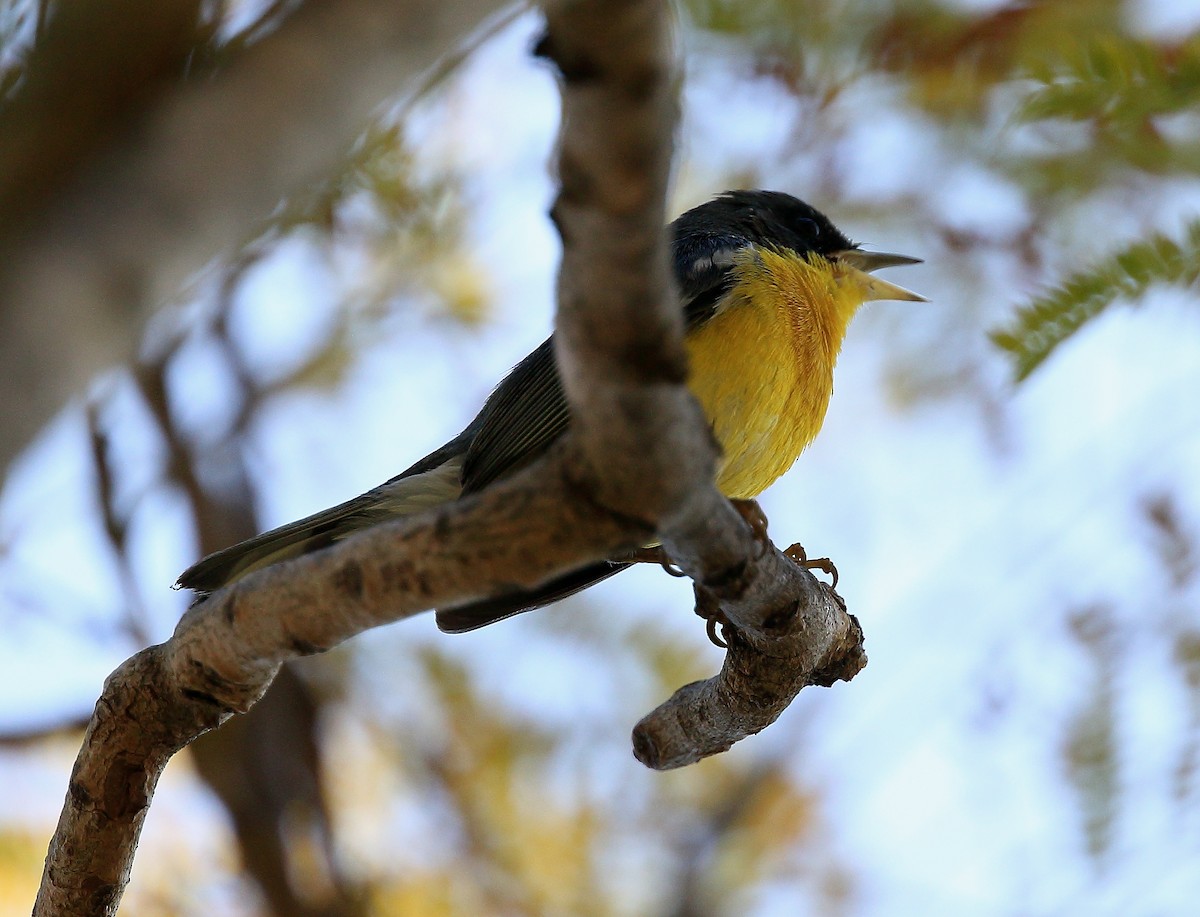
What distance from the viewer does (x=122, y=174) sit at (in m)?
1.30

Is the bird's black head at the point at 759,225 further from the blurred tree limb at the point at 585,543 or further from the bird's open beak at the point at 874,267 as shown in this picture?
the blurred tree limb at the point at 585,543

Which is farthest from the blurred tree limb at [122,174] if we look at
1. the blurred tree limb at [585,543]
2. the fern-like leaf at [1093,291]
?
the fern-like leaf at [1093,291]

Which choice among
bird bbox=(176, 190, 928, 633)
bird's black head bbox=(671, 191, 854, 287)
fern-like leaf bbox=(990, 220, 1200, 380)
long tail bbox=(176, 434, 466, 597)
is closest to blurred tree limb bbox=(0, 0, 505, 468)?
fern-like leaf bbox=(990, 220, 1200, 380)

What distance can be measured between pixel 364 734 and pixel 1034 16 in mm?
4393

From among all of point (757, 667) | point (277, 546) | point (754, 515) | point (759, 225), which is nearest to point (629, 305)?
point (754, 515)

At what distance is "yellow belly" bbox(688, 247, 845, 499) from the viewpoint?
143 inches

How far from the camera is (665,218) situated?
1.48 meters

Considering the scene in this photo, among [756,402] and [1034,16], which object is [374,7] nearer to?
[756,402]

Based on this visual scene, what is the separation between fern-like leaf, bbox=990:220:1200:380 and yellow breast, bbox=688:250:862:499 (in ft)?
3.71

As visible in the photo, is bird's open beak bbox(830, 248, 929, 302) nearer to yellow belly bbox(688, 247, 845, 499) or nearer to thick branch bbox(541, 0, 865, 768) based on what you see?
yellow belly bbox(688, 247, 845, 499)

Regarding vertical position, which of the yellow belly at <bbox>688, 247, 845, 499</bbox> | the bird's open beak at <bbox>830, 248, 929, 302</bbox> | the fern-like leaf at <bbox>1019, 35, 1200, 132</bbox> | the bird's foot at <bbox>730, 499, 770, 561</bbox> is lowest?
the bird's foot at <bbox>730, 499, 770, 561</bbox>

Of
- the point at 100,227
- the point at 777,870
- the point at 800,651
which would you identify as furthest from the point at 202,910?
the point at 100,227

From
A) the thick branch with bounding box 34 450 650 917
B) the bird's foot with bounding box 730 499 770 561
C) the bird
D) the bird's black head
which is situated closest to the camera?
the thick branch with bounding box 34 450 650 917

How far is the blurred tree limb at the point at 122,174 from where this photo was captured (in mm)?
1154
